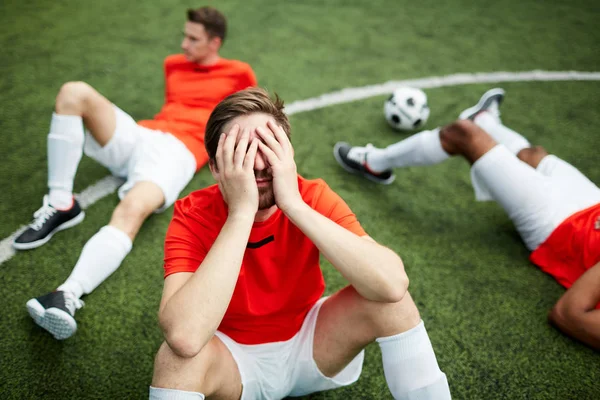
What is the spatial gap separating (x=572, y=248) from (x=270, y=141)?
1.97 meters

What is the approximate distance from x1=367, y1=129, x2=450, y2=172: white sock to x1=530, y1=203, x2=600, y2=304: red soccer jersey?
2.58ft

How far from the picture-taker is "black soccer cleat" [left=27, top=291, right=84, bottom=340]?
2152mm

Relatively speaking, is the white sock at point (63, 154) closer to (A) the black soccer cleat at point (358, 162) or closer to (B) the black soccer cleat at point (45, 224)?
(B) the black soccer cleat at point (45, 224)

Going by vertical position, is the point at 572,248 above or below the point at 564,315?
above

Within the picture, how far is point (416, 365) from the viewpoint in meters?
1.63

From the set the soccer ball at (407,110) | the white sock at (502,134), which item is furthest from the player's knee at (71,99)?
the white sock at (502,134)

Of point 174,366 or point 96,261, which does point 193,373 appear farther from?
point 96,261

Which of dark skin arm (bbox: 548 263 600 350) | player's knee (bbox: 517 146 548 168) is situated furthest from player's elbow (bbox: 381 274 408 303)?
player's knee (bbox: 517 146 548 168)

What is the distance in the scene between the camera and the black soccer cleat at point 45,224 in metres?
2.64

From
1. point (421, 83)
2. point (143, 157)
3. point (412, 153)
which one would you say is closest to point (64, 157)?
point (143, 157)

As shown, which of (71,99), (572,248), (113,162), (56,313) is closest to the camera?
(56,313)

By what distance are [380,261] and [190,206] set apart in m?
0.73

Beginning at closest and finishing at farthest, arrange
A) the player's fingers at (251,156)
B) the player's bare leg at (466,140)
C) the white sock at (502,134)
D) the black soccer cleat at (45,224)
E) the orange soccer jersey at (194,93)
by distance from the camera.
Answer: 1. the player's fingers at (251,156)
2. the black soccer cleat at (45,224)
3. the player's bare leg at (466,140)
4. the orange soccer jersey at (194,93)
5. the white sock at (502,134)

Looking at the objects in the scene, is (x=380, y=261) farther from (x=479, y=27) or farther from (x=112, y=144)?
(x=479, y=27)
